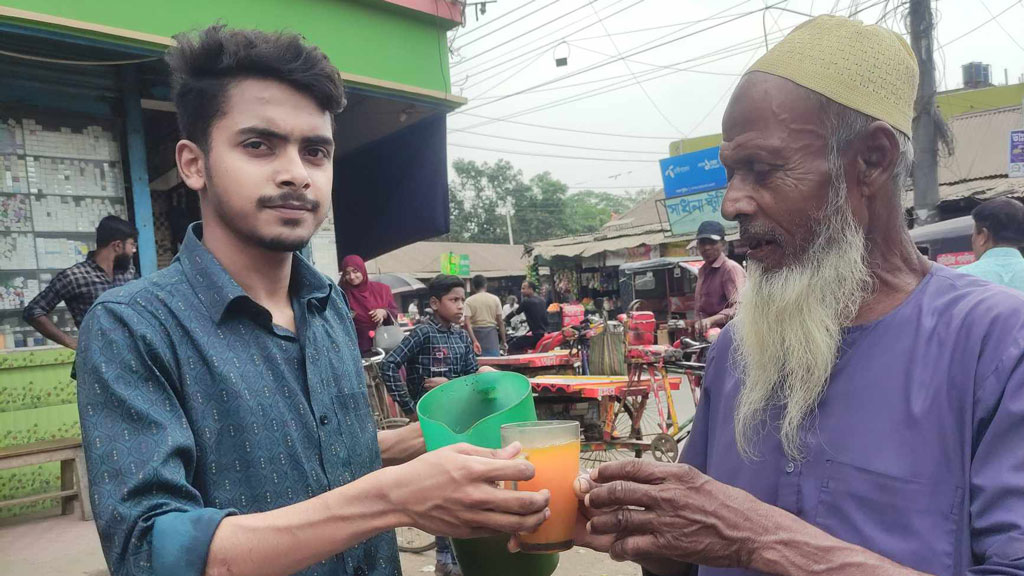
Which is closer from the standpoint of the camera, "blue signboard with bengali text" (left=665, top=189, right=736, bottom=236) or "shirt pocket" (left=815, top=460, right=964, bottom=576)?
"shirt pocket" (left=815, top=460, right=964, bottom=576)

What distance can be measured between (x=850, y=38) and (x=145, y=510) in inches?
59.5

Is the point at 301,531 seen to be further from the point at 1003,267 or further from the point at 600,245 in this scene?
the point at 600,245

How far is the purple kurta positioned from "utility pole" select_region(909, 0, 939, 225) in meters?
8.48

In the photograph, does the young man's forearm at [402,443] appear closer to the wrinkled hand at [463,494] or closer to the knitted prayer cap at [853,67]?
the wrinkled hand at [463,494]

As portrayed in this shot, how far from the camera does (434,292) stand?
208 inches

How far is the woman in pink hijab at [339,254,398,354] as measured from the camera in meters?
6.48

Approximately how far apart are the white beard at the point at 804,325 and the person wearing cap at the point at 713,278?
4.69 meters

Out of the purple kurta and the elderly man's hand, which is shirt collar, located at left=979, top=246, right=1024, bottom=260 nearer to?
the purple kurta

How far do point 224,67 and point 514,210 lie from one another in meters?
58.9

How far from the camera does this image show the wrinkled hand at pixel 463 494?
1.10 m

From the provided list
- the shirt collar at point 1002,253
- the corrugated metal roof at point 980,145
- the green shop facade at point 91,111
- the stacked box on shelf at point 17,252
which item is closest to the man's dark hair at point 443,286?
the green shop facade at point 91,111

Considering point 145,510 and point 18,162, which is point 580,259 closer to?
point 18,162

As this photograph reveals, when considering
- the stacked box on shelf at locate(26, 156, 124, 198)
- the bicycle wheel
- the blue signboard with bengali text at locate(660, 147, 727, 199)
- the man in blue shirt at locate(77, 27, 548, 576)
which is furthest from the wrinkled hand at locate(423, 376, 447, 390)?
the blue signboard with bengali text at locate(660, 147, 727, 199)

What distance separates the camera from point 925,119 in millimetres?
9258
